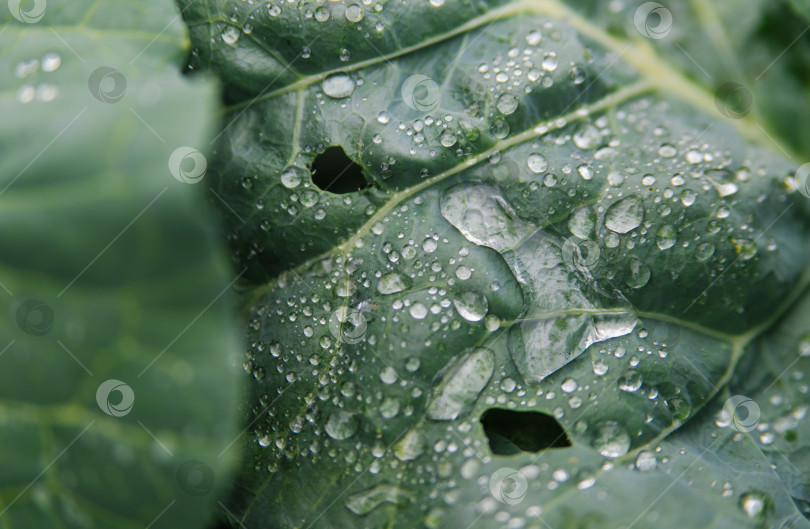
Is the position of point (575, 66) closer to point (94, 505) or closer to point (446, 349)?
point (446, 349)

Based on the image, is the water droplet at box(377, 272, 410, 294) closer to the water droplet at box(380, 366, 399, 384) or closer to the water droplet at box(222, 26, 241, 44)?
the water droplet at box(380, 366, 399, 384)

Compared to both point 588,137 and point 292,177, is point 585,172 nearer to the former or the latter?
point 588,137

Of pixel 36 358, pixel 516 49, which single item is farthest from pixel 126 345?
pixel 516 49

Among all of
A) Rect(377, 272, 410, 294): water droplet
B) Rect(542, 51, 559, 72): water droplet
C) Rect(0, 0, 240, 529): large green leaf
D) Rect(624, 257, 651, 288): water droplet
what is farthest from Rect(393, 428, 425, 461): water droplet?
Rect(542, 51, 559, 72): water droplet

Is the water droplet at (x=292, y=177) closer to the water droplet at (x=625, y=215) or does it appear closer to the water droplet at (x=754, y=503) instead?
the water droplet at (x=625, y=215)

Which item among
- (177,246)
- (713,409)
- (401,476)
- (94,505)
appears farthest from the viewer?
(713,409)

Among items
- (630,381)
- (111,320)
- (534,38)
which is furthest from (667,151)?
(111,320)
